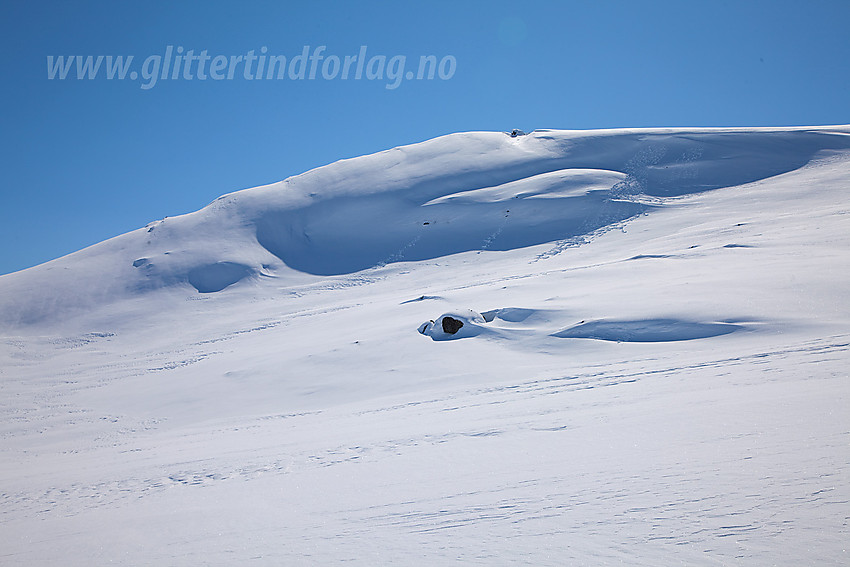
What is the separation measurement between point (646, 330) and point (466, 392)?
4022mm

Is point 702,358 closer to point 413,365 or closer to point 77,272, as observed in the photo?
point 413,365

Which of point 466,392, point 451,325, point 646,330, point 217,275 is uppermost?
point 217,275

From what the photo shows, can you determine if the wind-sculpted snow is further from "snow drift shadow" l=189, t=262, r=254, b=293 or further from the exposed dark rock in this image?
the exposed dark rock

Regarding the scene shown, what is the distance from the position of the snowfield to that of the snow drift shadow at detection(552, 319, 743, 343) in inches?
2.2

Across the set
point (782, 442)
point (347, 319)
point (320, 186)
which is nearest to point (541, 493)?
point (782, 442)

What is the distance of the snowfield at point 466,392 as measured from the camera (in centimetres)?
412

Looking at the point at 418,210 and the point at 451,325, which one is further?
the point at 418,210

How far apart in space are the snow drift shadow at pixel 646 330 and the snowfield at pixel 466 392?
0.06 m

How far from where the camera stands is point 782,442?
4.57 metres

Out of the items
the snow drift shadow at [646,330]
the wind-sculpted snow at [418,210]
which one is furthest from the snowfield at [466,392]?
the wind-sculpted snow at [418,210]

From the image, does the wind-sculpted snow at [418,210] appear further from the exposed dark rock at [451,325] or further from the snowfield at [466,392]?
the exposed dark rock at [451,325]

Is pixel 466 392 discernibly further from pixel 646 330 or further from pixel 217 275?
pixel 217 275

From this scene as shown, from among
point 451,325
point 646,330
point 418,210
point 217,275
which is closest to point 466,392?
point 646,330

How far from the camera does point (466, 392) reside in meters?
9.36
